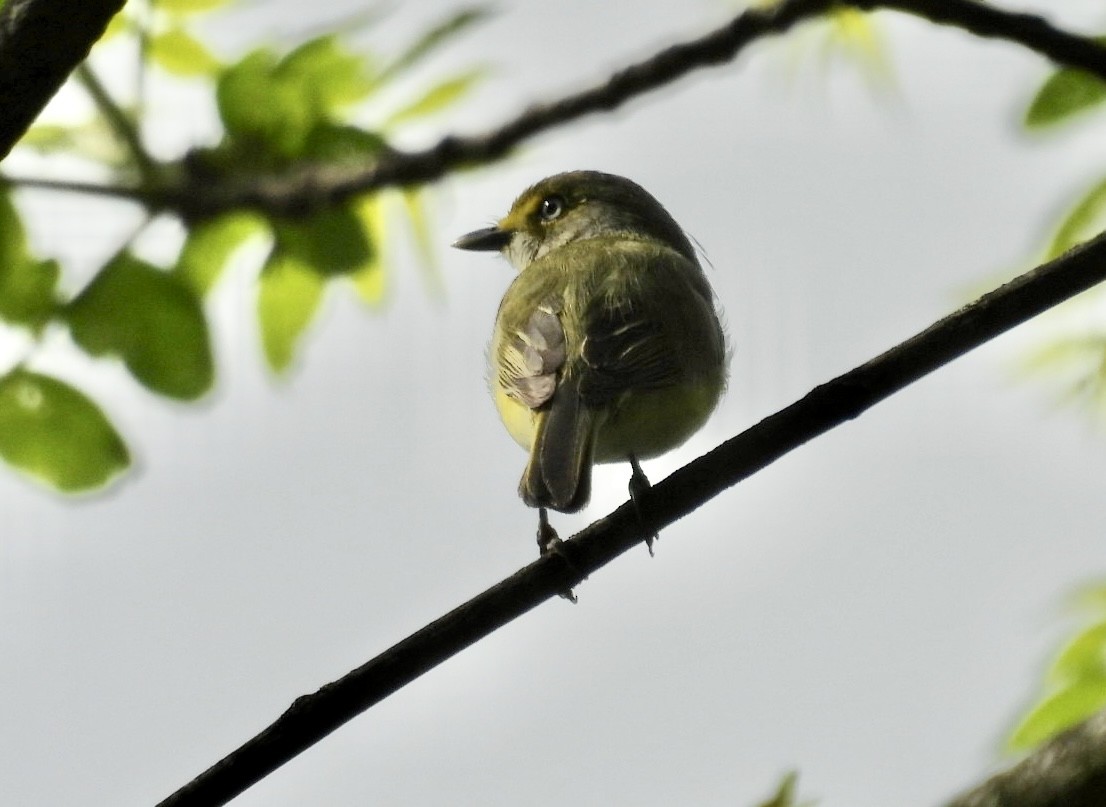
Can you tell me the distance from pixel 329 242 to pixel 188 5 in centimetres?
66

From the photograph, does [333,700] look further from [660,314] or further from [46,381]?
[660,314]

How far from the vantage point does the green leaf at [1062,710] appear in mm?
2875

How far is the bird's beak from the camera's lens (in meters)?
6.44

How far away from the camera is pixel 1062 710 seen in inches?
114

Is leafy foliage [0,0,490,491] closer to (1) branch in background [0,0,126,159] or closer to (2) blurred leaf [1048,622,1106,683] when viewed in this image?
(1) branch in background [0,0,126,159]

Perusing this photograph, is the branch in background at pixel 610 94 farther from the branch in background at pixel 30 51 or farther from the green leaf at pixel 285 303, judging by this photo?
the branch in background at pixel 30 51

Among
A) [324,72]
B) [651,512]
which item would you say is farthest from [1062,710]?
[324,72]

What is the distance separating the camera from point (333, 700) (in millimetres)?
2215

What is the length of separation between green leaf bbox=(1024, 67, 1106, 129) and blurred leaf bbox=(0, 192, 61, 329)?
6.86 ft

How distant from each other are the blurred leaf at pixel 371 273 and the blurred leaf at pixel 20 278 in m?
0.77

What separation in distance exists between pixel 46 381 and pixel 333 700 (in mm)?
1120

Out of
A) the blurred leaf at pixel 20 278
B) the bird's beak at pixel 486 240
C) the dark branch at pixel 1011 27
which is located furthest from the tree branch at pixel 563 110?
the bird's beak at pixel 486 240

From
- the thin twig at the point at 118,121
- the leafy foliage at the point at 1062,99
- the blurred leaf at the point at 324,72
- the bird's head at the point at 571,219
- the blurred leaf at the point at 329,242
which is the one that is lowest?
the leafy foliage at the point at 1062,99

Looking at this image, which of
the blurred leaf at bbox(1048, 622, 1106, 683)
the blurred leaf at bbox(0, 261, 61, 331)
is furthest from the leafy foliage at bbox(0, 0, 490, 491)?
the blurred leaf at bbox(1048, 622, 1106, 683)
